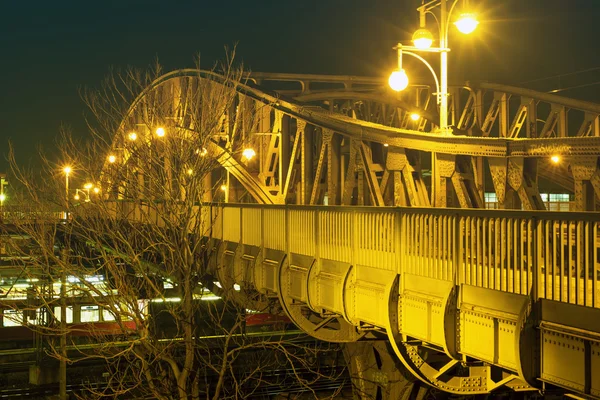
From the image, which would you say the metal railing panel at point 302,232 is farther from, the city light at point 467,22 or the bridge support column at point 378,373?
the city light at point 467,22

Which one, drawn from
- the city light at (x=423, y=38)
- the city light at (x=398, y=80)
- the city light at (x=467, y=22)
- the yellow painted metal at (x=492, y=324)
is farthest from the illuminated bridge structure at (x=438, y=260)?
the city light at (x=467, y=22)

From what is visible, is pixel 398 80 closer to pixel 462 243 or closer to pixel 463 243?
pixel 463 243

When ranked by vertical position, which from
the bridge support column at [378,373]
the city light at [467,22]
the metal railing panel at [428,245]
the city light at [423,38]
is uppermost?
the city light at [467,22]

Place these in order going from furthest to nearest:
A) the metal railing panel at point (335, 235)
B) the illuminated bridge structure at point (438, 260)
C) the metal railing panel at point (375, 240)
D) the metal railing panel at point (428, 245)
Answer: the metal railing panel at point (335, 235), the metal railing panel at point (375, 240), the metal railing panel at point (428, 245), the illuminated bridge structure at point (438, 260)

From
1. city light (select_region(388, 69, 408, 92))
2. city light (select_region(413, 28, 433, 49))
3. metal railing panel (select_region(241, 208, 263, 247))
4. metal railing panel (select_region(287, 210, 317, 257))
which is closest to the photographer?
metal railing panel (select_region(287, 210, 317, 257))

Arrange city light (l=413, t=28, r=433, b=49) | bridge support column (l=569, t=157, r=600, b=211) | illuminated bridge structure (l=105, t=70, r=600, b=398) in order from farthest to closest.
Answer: city light (l=413, t=28, r=433, b=49), bridge support column (l=569, t=157, r=600, b=211), illuminated bridge structure (l=105, t=70, r=600, b=398)

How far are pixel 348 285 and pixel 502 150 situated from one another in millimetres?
4025

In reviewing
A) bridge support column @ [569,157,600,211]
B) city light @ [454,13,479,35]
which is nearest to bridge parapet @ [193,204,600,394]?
bridge support column @ [569,157,600,211]

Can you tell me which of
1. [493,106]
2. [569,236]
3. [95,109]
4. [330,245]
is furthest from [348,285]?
[493,106]

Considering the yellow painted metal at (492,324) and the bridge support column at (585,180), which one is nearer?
the yellow painted metal at (492,324)

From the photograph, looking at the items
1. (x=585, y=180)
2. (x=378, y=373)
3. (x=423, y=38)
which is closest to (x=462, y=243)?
(x=585, y=180)

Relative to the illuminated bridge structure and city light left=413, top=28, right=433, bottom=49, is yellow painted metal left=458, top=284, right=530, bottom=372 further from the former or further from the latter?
city light left=413, top=28, right=433, bottom=49

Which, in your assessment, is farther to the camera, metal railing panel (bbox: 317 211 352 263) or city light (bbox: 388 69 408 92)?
city light (bbox: 388 69 408 92)

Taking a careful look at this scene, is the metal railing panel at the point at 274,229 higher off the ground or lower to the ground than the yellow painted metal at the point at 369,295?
higher
